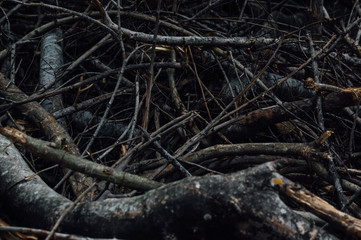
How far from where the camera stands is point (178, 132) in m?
2.22

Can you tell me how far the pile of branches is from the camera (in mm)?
1254

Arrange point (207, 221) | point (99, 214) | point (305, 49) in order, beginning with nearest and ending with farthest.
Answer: point (207, 221), point (99, 214), point (305, 49)

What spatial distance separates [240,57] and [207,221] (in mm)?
1686

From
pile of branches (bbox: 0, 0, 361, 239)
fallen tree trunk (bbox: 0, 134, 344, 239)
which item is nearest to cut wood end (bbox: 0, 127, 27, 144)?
pile of branches (bbox: 0, 0, 361, 239)

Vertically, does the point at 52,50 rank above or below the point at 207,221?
above

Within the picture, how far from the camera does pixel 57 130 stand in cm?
200

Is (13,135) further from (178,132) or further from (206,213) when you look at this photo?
(178,132)

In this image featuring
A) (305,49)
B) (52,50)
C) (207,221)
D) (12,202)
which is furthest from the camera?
(52,50)

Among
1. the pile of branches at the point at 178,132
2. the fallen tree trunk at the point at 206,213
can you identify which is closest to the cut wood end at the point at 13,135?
the pile of branches at the point at 178,132

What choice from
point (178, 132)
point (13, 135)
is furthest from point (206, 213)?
point (178, 132)

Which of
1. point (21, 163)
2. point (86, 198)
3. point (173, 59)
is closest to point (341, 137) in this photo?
point (173, 59)

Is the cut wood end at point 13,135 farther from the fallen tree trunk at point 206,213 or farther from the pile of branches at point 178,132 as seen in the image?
the fallen tree trunk at point 206,213

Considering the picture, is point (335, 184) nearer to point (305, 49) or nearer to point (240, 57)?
point (305, 49)

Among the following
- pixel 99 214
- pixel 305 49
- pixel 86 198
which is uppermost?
pixel 305 49
